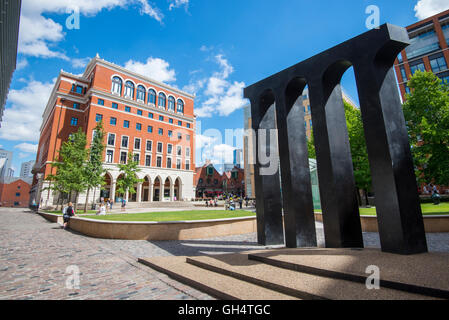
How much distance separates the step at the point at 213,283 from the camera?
10.8 ft

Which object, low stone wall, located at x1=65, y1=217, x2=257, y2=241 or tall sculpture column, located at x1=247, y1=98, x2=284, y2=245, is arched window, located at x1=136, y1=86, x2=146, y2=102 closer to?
low stone wall, located at x1=65, y1=217, x2=257, y2=241

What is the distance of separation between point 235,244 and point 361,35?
7.82 meters

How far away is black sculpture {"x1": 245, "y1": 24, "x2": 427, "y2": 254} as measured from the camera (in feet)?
14.7

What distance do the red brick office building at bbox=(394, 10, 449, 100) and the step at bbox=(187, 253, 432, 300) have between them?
53008 millimetres

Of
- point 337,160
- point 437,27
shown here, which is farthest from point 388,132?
point 437,27

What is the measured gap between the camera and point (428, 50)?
40.7m

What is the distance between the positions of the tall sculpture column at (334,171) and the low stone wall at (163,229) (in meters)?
5.75

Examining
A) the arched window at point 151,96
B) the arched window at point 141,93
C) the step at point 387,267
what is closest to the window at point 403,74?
the arched window at point 151,96

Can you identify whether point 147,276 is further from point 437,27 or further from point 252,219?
point 437,27

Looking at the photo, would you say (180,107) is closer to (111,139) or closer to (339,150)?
(111,139)

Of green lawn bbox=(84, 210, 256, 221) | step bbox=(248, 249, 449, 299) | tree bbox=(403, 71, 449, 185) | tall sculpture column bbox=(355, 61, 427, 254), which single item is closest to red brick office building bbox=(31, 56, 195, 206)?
green lawn bbox=(84, 210, 256, 221)

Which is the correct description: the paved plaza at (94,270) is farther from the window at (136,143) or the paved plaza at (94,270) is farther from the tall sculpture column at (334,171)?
the window at (136,143)

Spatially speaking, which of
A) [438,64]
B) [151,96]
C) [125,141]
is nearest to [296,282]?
[125,141]

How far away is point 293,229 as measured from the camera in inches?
251
